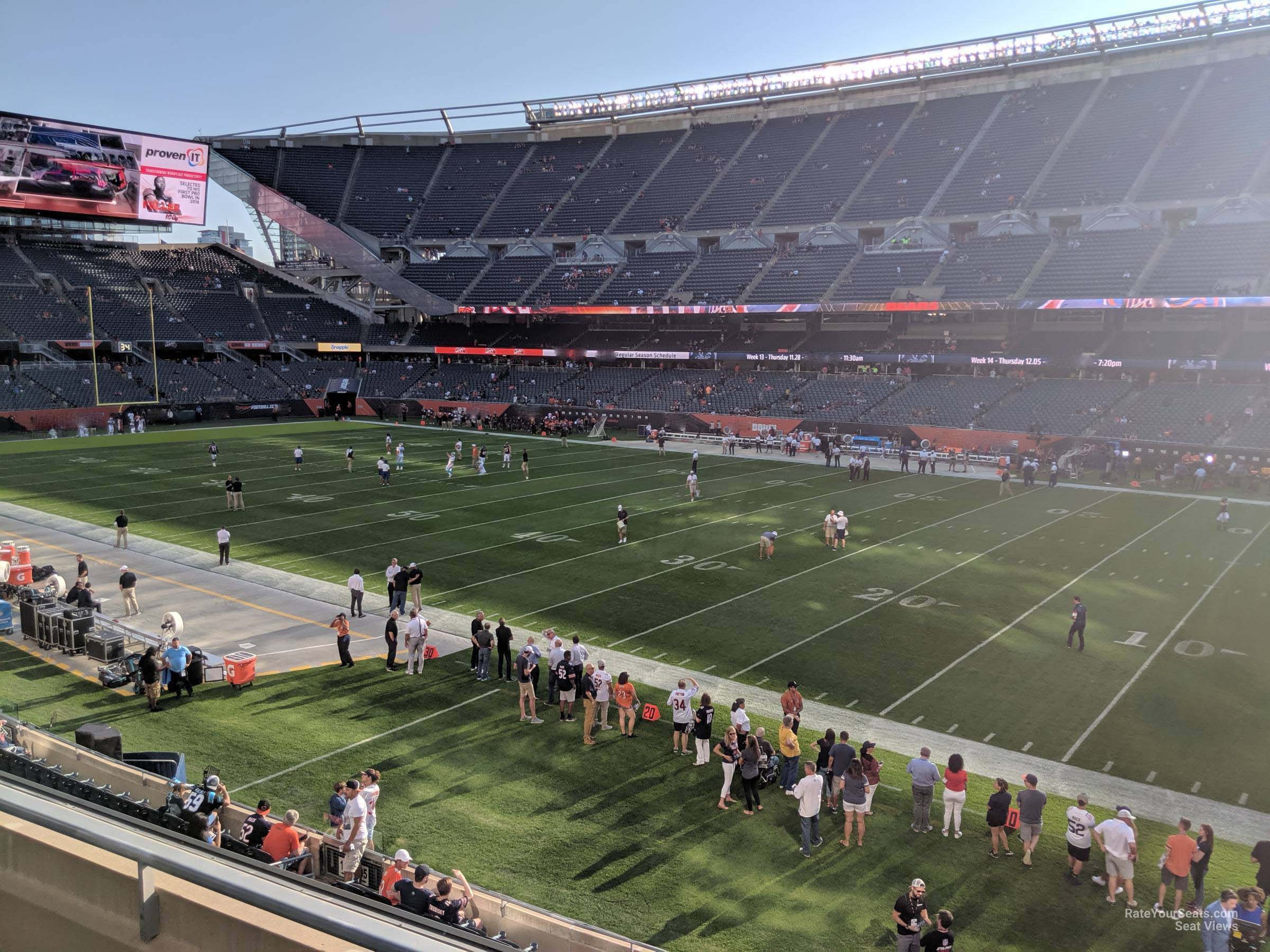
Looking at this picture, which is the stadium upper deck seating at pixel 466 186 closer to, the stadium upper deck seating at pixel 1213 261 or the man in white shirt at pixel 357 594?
the stadium upper deck seating at pixel 1213 261

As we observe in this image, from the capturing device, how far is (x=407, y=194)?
8531 cm

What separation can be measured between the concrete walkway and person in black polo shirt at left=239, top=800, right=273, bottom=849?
5.80m

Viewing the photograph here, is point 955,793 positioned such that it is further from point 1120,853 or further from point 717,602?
point 717,602

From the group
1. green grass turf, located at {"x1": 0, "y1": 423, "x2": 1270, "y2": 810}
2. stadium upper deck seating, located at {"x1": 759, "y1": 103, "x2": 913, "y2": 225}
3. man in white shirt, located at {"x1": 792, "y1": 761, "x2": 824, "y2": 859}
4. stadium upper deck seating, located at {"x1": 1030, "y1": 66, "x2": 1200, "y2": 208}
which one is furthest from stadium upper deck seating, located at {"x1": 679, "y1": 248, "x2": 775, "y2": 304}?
man in white shirt, located at {"x1": 792, "y1": 761, "x2": 824, "y2": 859}

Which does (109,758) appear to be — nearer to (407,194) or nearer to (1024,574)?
(1024,574)

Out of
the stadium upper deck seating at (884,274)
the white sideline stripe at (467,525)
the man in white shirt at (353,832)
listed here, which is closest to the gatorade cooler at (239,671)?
the man in white shirt at (353,832)

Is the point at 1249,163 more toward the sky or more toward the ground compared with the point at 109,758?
more toward the sky

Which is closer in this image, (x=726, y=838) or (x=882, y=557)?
(x=726, y=838)

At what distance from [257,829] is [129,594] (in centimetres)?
1190

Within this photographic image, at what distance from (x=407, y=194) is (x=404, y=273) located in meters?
10.8

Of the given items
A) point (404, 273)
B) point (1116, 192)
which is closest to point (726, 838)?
point (1116, 192)

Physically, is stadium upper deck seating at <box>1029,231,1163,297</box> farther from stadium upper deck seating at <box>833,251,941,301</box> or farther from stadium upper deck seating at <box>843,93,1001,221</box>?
stadium upper deck seating at <box>843,93,1001,221</box>

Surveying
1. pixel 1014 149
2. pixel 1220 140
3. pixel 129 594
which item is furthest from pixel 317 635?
pixel 1014 149

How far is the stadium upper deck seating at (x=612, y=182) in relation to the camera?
251 feet
